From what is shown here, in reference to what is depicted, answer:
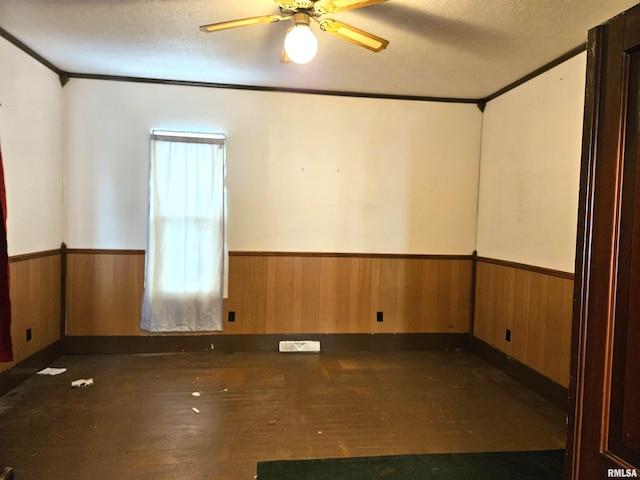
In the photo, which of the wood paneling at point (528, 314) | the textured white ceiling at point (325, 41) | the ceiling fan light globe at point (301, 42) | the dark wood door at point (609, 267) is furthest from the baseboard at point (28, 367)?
the wood paneling at point (528, 314)

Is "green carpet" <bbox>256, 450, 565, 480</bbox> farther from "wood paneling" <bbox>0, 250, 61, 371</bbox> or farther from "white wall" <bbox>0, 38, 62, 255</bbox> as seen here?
"white wall" <bbox>0, 38, 62, 255</bbox>

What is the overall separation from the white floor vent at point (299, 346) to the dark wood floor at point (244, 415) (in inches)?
8.3

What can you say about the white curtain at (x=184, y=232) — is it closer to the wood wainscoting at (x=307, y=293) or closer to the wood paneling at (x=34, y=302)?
the wood wainscoting at (x=307, y=293)

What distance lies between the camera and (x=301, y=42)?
6.47ft

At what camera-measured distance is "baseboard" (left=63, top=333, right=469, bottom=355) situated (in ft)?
12.1

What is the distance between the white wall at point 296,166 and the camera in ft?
11.9

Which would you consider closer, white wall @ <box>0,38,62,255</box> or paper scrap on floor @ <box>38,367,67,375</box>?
white wall @ <box>0,38,62,255</box>

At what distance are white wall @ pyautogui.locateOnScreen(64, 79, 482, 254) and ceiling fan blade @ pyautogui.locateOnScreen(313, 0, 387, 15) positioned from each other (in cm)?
186

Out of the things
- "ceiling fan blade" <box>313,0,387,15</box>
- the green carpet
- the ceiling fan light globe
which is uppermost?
"ceiling fan blade" <box>313,0,387,15</box>

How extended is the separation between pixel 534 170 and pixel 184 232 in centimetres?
303

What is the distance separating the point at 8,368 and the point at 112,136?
2051 mm

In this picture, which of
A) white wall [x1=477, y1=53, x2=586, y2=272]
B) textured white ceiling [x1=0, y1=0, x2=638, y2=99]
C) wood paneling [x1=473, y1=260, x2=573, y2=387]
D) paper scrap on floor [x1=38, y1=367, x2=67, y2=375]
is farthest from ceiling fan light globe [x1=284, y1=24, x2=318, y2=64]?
paper scrap on floor [x1=38, y1=367, x2=67, y2=375]

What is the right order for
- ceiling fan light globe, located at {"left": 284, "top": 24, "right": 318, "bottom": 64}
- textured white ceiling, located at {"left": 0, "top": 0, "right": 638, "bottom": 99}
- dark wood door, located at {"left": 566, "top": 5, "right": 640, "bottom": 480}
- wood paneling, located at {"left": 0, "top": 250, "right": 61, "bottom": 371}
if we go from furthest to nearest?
wood paneling, located at {"left": 0, "top": 250, "right": 61, "bottom": 371} → textured white ceiling, located at {"left": 0, "top": 0, "right": 638, "bottom": 99} → ceiling fan light globe, located at {"left": 284, "top": 24, "right": 318, "bottom": 64} → dark wood door, located at {"left": 566, "top": 5, "right": 640, "bottom": 480}

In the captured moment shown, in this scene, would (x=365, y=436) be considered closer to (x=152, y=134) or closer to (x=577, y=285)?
(x=577, y=285)
